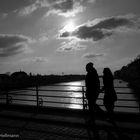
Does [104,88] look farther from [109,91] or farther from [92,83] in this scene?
[92,83]

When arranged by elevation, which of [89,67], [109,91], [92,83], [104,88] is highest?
[89,67]

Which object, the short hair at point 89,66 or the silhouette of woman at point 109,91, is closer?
the silhouette of woman at point 109,91

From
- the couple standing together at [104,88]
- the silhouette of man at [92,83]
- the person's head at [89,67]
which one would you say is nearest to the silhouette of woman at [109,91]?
the couple standing together at [104,88]

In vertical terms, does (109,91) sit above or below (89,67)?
below

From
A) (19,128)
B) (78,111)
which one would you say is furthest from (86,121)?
(19,128)

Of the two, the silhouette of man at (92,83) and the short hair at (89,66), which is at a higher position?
the short hair at (89,66)

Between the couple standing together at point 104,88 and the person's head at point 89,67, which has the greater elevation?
the person's head at point 89,67

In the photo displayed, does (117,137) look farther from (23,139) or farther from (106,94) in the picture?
(23,139)

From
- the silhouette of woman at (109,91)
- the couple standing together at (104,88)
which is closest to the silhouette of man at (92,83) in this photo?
the couple standing together at (104,88)

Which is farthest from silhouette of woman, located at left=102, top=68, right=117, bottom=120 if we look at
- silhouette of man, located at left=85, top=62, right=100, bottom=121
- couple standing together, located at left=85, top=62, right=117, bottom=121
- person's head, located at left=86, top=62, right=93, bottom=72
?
person's head, located at left=86, top=62, right=93, bottom=72

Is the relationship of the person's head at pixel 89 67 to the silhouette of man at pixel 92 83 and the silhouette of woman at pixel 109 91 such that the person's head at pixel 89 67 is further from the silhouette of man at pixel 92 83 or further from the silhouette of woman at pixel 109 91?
the silhouette of woman at pixel 109 91

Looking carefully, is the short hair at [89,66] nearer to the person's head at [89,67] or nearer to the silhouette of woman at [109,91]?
the person's head at [89,67]

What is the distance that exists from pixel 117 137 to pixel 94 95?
6.84 feet

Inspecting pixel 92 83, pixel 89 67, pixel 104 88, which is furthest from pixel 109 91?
pixel 89 67
